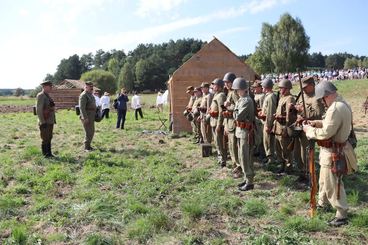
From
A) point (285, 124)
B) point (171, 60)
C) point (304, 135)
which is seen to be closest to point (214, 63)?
point (285, 124)

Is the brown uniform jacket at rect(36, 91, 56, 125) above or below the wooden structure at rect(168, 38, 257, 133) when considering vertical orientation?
below

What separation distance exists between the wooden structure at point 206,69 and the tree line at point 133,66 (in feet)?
159

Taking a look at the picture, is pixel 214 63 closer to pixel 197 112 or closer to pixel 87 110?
pixel 197 112

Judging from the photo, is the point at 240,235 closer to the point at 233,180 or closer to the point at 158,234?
the point at 158,234

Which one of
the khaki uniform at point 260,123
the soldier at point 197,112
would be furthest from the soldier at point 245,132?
the soldier at point 197,112

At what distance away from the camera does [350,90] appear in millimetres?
35438

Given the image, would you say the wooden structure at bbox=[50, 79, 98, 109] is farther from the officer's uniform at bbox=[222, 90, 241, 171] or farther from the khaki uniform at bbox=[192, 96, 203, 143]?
the officer's uniform at bbox=[222, 90, 241, 171]

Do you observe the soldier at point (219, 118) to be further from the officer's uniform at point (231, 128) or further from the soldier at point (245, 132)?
the soldier at point (245, 132)

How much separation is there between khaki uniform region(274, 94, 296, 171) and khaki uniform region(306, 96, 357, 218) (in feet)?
8.03

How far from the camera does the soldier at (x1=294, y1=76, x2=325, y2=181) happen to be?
832 cm

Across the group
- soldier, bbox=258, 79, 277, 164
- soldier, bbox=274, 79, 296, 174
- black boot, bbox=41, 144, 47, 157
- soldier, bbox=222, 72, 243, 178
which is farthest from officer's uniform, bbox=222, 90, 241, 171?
black boot, bbox=41, 144, 47, 157

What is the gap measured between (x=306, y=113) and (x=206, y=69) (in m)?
9.48

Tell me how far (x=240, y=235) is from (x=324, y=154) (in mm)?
1749

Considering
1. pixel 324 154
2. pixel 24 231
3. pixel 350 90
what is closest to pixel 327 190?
pixel 324 154
